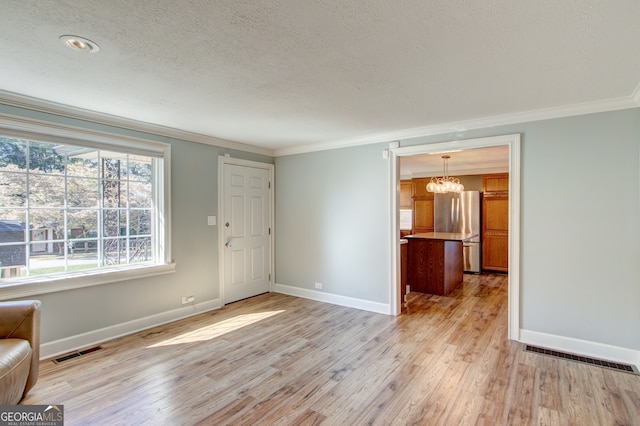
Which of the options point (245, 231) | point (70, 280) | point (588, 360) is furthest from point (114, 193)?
point (588, 360)

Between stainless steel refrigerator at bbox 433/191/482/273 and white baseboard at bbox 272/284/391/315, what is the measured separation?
3518mm

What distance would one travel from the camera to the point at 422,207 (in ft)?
25.6

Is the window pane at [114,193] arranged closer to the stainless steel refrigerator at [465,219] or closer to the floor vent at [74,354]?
the floor vent at [74,354]

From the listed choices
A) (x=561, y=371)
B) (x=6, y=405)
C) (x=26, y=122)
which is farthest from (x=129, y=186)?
(x=561, y=371)

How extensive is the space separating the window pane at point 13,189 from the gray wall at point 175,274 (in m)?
0.55

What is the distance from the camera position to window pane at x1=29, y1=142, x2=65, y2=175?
300 centimetres

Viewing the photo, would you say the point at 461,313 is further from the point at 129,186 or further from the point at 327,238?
the point at 129,186

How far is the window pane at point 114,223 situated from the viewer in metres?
3.49

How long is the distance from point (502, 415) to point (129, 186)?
402cm

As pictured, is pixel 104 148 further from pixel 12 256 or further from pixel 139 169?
pixel 12 256

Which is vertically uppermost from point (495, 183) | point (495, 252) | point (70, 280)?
point (495, 183)

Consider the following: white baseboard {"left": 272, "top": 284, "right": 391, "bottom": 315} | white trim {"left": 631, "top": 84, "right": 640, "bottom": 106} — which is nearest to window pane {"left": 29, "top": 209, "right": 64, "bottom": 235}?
white baseboard {"left": 272, "top": 284, "right": 391, "bottom": 315}

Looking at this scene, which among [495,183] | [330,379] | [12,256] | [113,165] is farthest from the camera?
[495,183]

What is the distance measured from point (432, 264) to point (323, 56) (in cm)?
404
